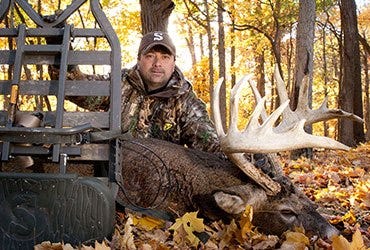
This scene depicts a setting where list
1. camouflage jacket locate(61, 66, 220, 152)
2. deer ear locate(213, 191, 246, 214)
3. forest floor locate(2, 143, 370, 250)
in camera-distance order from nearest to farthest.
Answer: forest floor locate(2, 143, 370, 250), deer ear locate(213, 191, 246, 214), camouflage jacket locate(61, 66, 220, 152)

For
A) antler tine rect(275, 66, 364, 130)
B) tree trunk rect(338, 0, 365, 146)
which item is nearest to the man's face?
antler tine rect(275, 66, 364, 130)

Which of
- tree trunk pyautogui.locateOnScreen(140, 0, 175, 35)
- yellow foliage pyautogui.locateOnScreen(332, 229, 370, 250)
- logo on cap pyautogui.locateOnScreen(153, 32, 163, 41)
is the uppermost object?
tree trunk pyautogui.locateOnScreen(140, 0, 175, 35)

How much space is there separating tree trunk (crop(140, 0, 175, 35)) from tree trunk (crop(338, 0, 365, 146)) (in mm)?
7691

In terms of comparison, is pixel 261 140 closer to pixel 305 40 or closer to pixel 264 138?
pixel 264 138

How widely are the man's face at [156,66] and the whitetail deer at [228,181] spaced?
122cm

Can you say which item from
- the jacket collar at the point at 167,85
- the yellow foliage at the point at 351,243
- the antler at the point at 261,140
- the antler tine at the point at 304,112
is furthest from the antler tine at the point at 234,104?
the jacket collar at the point at 167,85

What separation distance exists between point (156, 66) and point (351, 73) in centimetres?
1120

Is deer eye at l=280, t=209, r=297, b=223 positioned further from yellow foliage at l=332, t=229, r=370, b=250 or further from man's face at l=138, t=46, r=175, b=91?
man's face at l=138, t=46, r=175, b=91

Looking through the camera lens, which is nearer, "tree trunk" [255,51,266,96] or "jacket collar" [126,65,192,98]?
"jacket collar" [126,65,192,98]

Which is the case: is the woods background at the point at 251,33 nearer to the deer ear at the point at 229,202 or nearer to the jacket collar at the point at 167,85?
the jacket collar at the point at 167,85

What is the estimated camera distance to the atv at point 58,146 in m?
2.87

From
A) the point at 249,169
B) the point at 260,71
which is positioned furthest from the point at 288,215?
the point at 260,71

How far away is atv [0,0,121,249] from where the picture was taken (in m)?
2.87

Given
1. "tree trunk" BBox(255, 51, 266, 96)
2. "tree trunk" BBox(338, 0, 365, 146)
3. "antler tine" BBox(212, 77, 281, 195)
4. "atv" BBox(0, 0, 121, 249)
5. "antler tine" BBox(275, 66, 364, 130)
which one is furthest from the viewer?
"tree trunk" BBox(255, 51, 266, 96)
